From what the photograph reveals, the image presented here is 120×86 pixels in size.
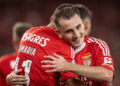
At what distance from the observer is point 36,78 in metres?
2.47

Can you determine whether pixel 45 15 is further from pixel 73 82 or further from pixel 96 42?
pixel 73 82

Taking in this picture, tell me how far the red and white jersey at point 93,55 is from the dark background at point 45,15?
764 centimetres

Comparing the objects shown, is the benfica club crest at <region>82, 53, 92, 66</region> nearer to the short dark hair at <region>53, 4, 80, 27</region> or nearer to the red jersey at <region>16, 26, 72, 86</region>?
the red jersey at <region>16, 26, 72, 86</region>

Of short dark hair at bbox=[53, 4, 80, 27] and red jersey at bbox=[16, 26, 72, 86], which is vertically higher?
short dark hair at bbox=[53, 4, 80, 27]

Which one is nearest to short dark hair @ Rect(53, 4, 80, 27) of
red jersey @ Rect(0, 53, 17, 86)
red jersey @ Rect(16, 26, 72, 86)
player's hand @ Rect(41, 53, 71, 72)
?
red jersey @ Rect(16, 26, 72, 86)

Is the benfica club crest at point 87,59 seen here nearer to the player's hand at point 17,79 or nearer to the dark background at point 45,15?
the player's hand at point 17,79

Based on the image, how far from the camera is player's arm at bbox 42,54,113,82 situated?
89.4 inches

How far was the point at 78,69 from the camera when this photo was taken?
7.58 feet

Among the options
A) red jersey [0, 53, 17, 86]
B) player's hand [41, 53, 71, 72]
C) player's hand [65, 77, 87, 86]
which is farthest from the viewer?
red jersey [0, 53, 17, 86]

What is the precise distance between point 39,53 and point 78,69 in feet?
1.32

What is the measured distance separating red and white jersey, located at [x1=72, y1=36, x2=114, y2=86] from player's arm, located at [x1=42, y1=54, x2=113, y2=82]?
103mm

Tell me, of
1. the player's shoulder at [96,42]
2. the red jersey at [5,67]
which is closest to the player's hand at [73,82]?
the player's shoulder at [96,42]

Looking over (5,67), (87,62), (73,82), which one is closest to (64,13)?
(87,62)

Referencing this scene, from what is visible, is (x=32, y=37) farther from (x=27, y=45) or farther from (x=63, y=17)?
(x=63, y=17)
